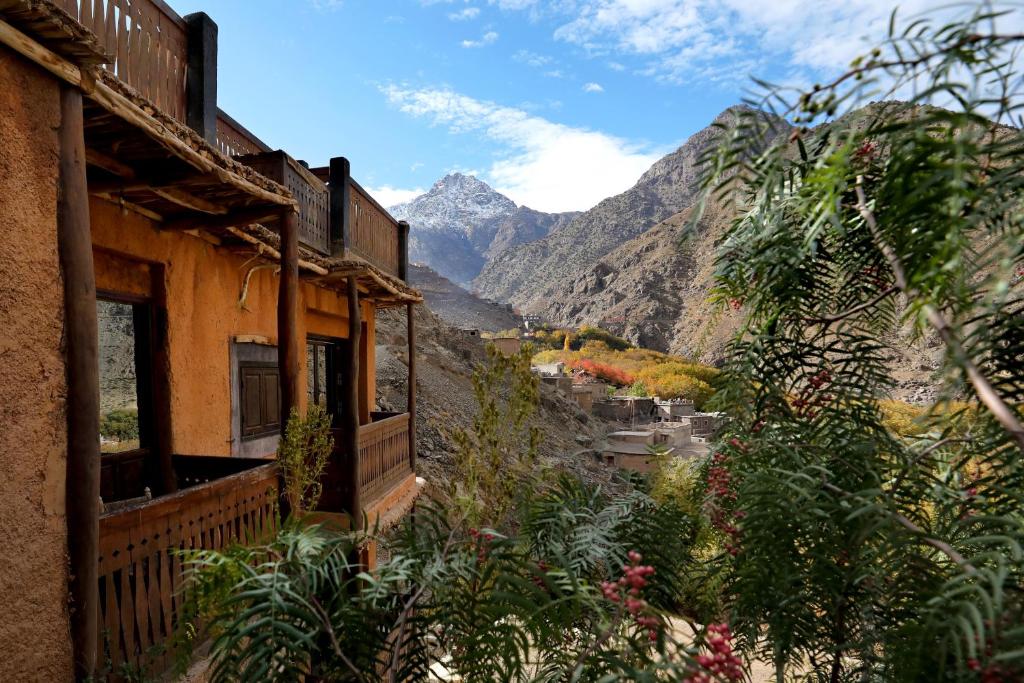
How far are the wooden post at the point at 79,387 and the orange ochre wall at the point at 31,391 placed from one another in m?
0.03

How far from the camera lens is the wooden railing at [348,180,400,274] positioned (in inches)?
300

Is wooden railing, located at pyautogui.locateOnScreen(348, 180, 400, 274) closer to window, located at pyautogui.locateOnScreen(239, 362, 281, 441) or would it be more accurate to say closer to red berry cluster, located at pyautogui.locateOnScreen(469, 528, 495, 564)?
window, located at pyautogui.locateOnScreen(239, 362, 281, 441)

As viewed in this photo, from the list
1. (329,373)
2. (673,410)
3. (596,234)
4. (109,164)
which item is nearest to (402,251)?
(329,373)

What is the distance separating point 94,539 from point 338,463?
3.37 metres

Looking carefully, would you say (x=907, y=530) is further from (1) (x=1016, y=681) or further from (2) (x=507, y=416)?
(2) (x=507, y=416)

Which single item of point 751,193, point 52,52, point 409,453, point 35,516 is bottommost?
point 409,453

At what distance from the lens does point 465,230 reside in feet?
488

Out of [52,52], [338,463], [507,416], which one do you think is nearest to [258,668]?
[507,416]

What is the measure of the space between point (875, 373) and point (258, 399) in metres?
6.11

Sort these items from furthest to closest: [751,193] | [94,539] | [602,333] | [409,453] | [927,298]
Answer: [602,333] → [409,453] → [94,539] → [751,193] → [927,298]

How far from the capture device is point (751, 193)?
5.38 feet

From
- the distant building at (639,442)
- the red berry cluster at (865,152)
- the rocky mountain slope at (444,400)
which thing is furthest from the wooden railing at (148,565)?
the distant building at (639,442)

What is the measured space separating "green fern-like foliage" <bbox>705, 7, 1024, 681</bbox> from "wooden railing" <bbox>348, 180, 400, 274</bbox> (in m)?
6.67

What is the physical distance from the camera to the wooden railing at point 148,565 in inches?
107
